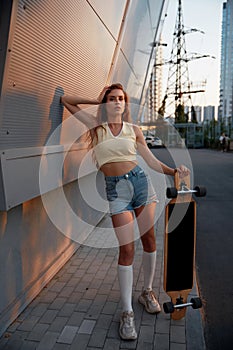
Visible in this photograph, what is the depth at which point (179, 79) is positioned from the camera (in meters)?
46.1

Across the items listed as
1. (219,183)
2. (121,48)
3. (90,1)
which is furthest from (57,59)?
(219,183)

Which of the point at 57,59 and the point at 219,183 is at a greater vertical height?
the point at 57,59

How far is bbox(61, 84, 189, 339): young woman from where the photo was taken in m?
2.60

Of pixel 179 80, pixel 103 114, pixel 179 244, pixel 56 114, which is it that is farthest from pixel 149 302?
pixel 179 80

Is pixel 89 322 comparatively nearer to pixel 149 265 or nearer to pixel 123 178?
pixel 149 265

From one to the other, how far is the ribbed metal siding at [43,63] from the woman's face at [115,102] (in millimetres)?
541

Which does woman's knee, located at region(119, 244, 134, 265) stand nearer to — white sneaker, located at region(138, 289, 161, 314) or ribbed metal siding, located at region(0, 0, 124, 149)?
white sneaker, located at region(138, 289, 161, 314)

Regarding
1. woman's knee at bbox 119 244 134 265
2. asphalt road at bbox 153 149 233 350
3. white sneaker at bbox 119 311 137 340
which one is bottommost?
asphalt road at bbox 153 149 233 350

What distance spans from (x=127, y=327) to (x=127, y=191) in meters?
1.05

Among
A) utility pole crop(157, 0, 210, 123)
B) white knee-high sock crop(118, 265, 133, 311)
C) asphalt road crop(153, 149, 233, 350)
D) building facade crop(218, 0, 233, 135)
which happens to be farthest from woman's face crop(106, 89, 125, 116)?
building facade crop(218, 0, 233, 135)

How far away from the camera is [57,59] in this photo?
280cm

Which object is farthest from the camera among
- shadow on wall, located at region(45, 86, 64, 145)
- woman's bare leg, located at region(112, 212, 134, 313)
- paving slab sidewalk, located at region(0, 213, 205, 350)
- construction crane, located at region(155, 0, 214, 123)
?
construction crane, located at region(155, 0, 214, 123)

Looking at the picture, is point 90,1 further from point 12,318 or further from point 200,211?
point 200,211

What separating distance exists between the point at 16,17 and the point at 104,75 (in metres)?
2.67
